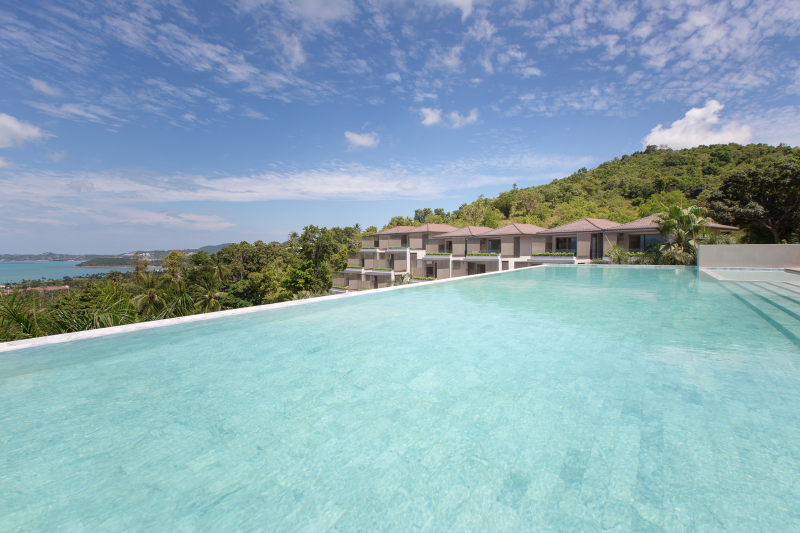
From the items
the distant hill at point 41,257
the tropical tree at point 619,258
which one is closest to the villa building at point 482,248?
the tropical tree at point 619,258

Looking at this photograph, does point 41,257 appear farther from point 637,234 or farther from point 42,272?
point 637,234

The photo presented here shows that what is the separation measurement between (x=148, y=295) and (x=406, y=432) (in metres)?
14.0

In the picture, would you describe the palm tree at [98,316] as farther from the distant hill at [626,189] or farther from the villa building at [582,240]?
the distant hill at [626,189]

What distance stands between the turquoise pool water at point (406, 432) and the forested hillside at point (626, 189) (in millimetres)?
42275

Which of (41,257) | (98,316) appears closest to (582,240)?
(98,316)

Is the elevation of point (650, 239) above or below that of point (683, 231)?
below

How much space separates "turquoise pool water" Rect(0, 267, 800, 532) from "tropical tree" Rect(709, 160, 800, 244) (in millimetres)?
32893

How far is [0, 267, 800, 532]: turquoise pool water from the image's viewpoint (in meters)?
1.74

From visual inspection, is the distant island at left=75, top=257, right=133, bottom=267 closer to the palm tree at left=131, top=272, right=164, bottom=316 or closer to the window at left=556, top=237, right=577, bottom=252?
the palm tree at left=131, top=272, right=164, bottom=316

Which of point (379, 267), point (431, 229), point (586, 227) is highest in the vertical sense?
point (431, 229)

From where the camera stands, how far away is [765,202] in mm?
27578

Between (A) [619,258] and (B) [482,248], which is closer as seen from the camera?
(A) [619,258]

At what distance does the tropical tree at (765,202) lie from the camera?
26.3 m

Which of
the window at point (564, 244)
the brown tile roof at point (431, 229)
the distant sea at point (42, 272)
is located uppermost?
the brown tile roof at point (431, 229)
